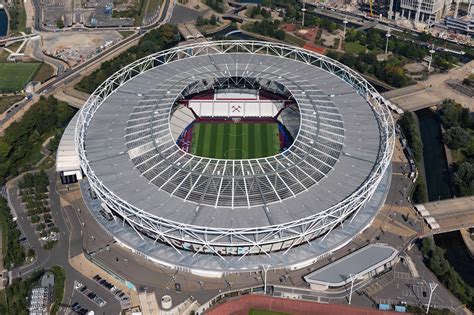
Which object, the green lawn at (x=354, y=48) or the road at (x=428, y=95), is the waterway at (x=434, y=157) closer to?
the road at (x=428, y=95)

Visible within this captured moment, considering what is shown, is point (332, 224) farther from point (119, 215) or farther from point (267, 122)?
point (267, 122)

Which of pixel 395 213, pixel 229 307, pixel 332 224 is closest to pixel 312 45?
pixel 395 213

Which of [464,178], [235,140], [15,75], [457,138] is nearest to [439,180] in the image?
[464,178]

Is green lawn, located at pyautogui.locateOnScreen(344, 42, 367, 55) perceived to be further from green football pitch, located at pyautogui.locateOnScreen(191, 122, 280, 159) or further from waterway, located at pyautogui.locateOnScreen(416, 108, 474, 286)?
green football pitch, located at pyautogui.locateOnScreen(191, 122, 280, 159)

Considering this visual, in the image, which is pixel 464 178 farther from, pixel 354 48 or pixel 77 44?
pixel 77 44

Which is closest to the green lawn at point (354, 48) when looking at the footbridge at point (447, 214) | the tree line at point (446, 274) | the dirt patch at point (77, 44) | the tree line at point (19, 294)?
the footbridge at point (447, 214)

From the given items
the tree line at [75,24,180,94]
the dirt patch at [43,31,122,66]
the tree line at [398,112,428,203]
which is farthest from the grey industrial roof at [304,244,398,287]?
the dirt patch at [43,31,122,66]
